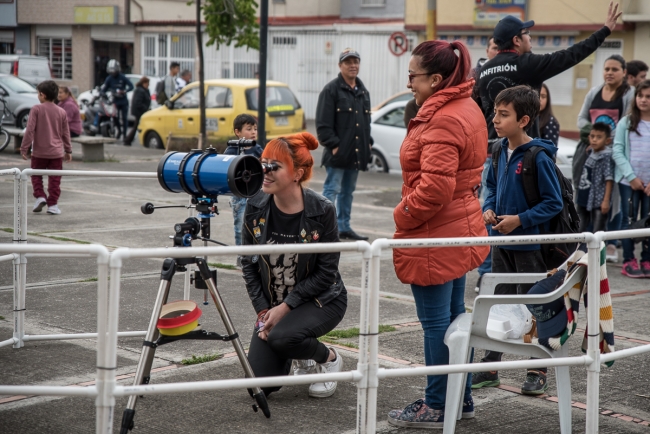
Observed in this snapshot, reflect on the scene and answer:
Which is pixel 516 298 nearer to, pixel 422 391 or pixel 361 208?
pixel 422 391

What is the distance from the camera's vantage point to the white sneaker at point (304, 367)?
195 inches

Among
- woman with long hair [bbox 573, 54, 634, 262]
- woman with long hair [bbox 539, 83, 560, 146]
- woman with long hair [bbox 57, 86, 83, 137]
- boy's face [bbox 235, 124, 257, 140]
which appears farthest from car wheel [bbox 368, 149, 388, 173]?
boy's face [bbox 235, 124, 257, 140]

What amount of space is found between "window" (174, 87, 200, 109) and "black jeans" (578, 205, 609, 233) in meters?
12.0

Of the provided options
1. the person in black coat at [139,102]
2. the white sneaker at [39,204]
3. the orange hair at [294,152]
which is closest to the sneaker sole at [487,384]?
the orange hair at [294,152]

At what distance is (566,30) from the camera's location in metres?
25.1

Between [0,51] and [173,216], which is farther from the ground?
[0,51]

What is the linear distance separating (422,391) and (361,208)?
24.9 feet

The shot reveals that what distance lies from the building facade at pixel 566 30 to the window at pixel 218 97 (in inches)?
420

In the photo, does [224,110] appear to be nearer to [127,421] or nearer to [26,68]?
[26,68]

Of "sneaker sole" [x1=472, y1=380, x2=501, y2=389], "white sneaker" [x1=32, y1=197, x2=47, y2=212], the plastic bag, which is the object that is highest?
the plastic bag

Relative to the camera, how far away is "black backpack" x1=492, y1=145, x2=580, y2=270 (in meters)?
4.94

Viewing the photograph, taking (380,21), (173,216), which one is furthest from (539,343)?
(380,21)

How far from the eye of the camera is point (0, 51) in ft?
135

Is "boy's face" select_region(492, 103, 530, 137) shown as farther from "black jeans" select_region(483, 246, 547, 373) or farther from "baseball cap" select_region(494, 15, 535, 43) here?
"baseball cap" select_region(494, 15, 535, 43)
